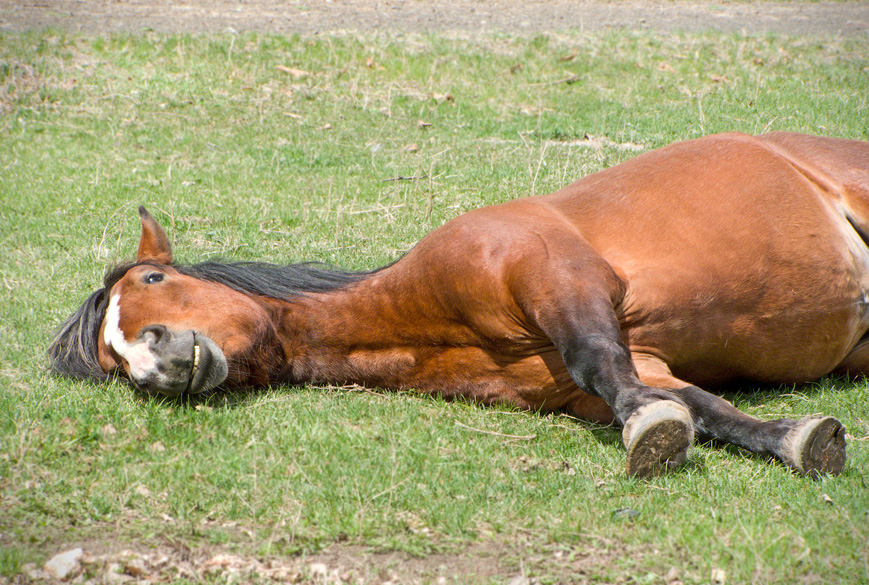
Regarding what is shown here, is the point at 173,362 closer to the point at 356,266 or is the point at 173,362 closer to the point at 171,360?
the point at 171,360

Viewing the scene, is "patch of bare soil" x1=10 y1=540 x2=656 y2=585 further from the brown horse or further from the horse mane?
the horse mane

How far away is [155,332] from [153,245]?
3.18ft

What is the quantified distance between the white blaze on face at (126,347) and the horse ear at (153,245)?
519 millimetres

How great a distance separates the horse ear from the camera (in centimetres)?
466

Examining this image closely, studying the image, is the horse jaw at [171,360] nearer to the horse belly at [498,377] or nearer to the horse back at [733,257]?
the horse belly at [498,377]

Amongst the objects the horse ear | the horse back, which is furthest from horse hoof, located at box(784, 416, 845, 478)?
the horse ear

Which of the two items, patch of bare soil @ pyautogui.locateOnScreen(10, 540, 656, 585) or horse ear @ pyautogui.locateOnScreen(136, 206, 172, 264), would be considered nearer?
patch of bare soil @ pyautogui.locateOnScreen(10, 540, 656, 585)

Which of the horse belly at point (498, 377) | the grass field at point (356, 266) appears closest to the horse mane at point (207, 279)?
the grass field at point (356, 266)

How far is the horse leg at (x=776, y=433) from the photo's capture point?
3.41 metres

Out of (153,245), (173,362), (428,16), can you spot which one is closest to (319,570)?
(173,362)

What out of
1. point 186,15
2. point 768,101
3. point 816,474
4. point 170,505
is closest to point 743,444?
point 816,474

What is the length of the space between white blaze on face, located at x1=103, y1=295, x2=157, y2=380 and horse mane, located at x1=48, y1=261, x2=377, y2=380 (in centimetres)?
17

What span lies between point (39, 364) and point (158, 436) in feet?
4.42

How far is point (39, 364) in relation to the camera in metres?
4.67
